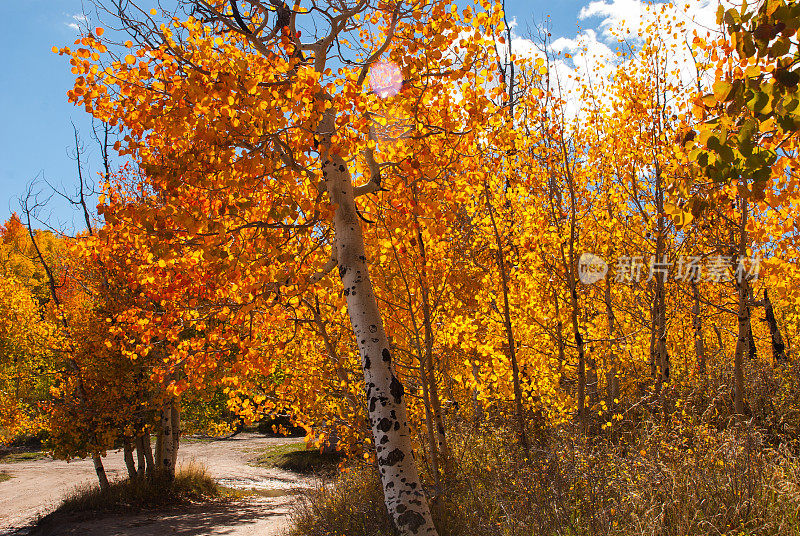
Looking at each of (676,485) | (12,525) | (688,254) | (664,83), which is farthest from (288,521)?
(664,83)

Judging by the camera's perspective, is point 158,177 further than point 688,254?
No

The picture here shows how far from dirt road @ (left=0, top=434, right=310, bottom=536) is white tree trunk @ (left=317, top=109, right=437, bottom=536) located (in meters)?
4.97

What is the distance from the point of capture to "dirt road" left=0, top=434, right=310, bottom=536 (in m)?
10.3

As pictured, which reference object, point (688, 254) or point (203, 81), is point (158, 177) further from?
point (688, 254)

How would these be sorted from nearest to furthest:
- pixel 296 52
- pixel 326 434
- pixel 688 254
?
1. pixel 296 52
2. pixel 326 434
3. pixel 688 254

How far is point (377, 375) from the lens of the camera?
525 cm

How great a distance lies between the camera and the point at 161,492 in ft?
42.1

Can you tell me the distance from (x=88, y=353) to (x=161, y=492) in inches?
156

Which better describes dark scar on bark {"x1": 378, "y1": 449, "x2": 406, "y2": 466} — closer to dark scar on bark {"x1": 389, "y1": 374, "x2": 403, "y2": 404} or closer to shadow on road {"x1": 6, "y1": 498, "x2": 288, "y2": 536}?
dark scar on bark {"x1": 389, "y1": 374, "x2": 403, "y2": 404}
